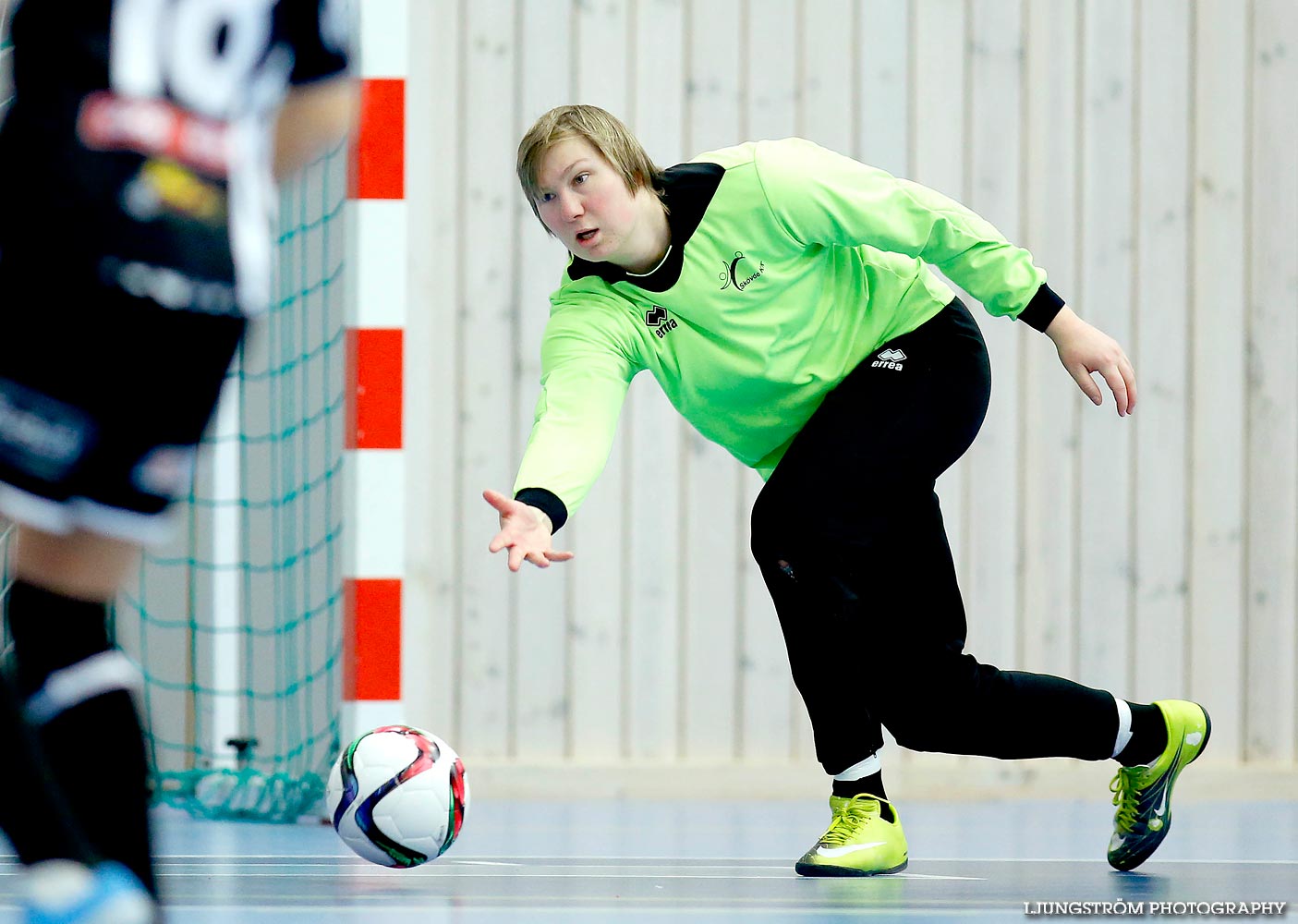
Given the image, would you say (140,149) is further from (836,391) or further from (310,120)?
(836,391)

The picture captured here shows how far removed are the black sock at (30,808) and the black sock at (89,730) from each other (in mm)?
147

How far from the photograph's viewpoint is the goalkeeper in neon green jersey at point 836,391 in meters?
2.68

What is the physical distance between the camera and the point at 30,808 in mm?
1220

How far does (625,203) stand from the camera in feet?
8.73

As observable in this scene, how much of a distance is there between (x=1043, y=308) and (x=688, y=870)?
1.21 metres

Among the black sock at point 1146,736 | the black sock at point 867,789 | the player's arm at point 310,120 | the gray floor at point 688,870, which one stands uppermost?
the player's arm at point 310,120

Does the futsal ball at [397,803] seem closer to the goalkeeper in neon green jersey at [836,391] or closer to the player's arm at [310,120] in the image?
the goalkeeper in neon green jersey at [836,391]

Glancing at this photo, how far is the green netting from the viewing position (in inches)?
154

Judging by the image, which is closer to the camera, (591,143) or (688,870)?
(591,143)

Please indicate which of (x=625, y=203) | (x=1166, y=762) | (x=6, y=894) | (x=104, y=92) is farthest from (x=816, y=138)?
(x=104, y=92)

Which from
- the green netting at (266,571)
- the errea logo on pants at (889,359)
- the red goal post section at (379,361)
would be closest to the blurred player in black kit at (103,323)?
the errea logo on pants at (889,359)

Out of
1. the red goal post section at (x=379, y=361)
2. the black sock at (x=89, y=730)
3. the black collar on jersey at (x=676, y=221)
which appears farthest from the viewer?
the red goal post section at (x=379, y=361)

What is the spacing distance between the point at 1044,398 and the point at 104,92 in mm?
3509

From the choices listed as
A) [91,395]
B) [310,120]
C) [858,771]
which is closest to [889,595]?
[858,771]
